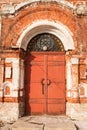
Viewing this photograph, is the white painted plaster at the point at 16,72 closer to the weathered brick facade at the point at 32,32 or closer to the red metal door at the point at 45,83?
the weathered brick facade at the point at 32,32

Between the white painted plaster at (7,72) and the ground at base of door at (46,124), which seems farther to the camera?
the white painted plaster at (7,72)

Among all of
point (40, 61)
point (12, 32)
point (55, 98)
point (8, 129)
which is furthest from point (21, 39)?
point (8, 129)

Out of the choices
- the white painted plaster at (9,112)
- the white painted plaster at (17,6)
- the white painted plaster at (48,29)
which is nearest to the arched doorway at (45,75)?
the white painted plaster at (48,29)

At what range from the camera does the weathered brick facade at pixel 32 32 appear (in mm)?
7352

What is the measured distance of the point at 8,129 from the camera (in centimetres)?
642

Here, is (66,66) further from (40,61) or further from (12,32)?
(12,32)

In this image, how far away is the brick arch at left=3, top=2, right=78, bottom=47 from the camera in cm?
759

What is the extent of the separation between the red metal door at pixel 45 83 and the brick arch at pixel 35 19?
94 centimetres

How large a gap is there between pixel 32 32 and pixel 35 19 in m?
0.48

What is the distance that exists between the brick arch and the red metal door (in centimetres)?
94

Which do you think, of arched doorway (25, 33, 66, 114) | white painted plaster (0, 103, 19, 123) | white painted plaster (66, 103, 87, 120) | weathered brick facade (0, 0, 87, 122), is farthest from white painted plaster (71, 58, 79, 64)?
white painted plaster (0, 103, 19, 123)

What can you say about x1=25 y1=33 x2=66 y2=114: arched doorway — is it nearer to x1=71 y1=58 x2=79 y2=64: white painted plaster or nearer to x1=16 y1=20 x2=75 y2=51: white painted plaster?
x1=16 y1=20 x2=75 y2=51: white painted plaster

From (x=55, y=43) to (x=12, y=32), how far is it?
1584mm

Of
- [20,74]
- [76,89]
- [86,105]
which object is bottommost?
[86,105]
